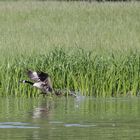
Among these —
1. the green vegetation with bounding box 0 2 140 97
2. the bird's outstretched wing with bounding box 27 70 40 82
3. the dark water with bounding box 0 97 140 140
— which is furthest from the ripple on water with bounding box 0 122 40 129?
the green vegetation with bounding box 0 2 140 97

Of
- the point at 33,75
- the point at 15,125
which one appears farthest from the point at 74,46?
the point at 15,125

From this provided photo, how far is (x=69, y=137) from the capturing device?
30.4 ft

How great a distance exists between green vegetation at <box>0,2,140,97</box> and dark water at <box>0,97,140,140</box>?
99 centimetres

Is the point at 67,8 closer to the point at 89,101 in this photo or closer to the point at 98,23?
the point at 98,23

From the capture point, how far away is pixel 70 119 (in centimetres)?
1116

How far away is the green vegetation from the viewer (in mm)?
16000

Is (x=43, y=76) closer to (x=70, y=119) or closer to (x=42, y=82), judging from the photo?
(x=42, y=82)

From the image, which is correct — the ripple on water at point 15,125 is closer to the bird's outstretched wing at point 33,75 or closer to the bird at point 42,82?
the bird at point 42,82

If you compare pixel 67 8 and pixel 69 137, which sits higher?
pixel 67 8

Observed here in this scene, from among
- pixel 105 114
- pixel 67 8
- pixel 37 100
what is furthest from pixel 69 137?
pixel 67 8

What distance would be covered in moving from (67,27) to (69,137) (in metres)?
17.5

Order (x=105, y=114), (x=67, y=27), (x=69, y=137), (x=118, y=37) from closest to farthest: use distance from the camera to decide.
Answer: (x=69, y=137), (x=105, y=114), (x=118, y=37), (x=67, y=27)

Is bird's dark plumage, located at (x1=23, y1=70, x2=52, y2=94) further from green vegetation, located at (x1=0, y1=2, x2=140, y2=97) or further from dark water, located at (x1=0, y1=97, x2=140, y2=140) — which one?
green vegetation, located at (x1=0, y1=2, x2=140, y2=97)

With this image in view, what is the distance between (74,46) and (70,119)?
9433 mm
